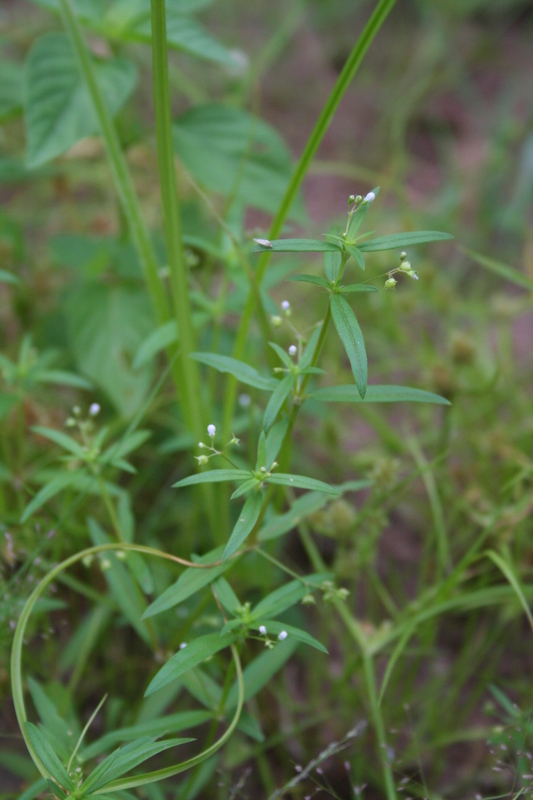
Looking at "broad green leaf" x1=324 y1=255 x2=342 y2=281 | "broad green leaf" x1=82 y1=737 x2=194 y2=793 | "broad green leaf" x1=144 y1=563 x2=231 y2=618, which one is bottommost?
"broad green leaf" x1=82 y1=737 x2=194 y2=793

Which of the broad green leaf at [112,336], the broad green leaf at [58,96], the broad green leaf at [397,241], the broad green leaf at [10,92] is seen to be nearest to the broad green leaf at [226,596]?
the broad green leaf at [397,241]

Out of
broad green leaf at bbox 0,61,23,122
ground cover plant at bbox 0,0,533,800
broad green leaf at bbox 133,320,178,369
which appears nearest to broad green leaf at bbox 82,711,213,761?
ground cover plant at bbox 0,0,533,800

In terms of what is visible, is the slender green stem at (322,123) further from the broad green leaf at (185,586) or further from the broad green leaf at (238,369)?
the broad green leaf at (185,586)

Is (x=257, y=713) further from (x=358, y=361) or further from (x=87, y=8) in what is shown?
(x=87, y=8)

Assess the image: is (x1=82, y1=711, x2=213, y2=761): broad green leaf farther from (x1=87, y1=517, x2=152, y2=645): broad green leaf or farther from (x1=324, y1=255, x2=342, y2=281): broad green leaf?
(x1=324, y1=255, x2=342, y2=281): broad green leaf

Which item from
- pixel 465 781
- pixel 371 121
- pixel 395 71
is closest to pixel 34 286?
pixel 465 781

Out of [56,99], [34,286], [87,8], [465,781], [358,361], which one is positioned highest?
[87,8]
